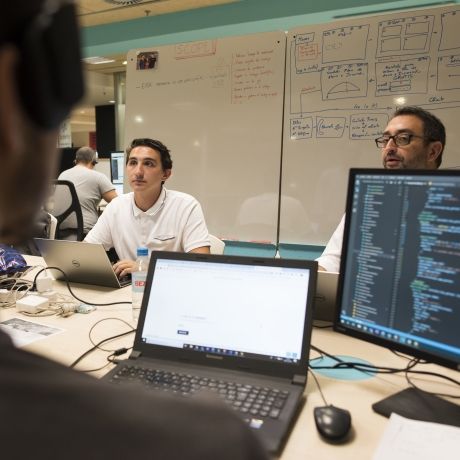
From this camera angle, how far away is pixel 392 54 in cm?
265

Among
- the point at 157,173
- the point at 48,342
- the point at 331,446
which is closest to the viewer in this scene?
the point at 331,446

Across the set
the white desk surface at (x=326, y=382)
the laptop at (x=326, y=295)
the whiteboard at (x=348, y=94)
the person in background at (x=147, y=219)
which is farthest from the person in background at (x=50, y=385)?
the whiteboard at (x=348, y=94)

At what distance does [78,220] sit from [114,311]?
2.07 m

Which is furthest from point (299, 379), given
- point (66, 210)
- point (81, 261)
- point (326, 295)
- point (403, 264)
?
point (66, 210)

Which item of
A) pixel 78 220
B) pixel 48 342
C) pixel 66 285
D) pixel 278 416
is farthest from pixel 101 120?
pixel 278 416

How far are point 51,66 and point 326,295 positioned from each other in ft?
3.81

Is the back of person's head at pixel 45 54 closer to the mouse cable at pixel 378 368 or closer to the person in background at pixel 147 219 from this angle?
the mouse cable at pixel 378 368

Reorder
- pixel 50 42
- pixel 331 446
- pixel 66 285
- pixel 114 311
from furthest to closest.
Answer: pixel 66 285
pixel 114 311
pixel 331 446
pixel 50 42

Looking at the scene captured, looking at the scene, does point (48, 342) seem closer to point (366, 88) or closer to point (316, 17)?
point (366, 88)

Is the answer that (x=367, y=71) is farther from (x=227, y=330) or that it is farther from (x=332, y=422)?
(x=332, y=422)

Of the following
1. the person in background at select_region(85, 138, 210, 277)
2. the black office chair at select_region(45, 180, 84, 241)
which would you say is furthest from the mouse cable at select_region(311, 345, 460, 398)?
the black office chair at select_region(45, 180, 84, 241)

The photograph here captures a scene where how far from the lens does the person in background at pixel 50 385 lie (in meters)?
0.29

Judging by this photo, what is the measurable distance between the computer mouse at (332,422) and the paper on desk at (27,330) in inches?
33.2

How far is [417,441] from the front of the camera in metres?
0.76
